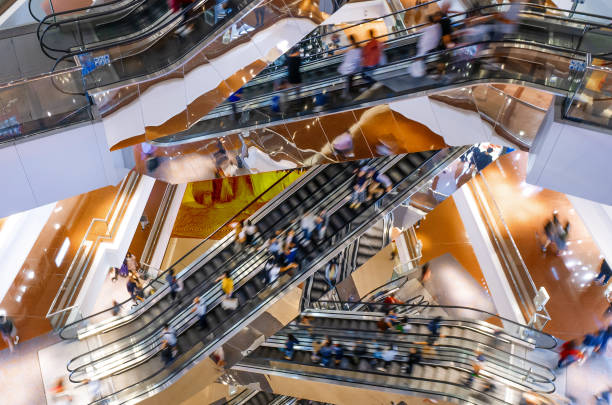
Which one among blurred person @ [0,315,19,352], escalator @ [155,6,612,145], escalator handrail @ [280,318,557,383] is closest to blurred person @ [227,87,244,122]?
escalator @ [155,6,612,145]

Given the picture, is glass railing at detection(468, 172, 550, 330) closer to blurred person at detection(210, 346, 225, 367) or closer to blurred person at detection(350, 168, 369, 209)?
blurred person at detection(350, 168, 369, 209)

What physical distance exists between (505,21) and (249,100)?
3.56m

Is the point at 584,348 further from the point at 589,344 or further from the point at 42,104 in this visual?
the point at 42,104

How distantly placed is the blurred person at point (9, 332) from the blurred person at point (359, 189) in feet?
18.9

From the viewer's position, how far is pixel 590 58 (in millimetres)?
5973

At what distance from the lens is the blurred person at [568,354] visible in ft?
27.2

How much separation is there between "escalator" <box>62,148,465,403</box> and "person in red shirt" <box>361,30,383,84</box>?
1.80 metres

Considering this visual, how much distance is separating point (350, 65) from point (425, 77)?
107 cm

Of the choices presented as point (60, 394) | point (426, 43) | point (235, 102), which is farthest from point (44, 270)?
point (426, 43)

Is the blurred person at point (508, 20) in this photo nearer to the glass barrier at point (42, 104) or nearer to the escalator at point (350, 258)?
the escalator at point (350, 258)

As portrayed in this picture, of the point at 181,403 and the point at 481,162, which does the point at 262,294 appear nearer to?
the point at 181,403

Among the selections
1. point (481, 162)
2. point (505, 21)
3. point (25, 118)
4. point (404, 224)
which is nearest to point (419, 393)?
point (404, 224)

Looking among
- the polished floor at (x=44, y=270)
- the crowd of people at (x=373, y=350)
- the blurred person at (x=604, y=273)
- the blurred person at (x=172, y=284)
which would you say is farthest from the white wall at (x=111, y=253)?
the blurred person at (x=604, y=273)

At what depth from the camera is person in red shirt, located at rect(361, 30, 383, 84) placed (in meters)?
7.33
